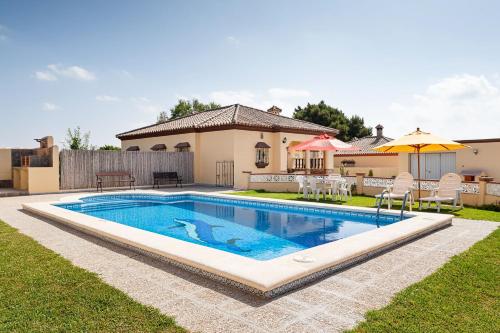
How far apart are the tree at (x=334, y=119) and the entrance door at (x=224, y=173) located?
30154 millimetres

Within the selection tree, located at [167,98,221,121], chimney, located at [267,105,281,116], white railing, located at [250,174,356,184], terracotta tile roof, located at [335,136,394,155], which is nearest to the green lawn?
white railing, located at [250,174,356,184]

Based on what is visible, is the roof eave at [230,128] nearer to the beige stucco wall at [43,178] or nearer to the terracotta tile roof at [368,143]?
the terracotta tile roof at [368,143]

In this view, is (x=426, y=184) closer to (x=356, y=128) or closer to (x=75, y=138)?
(x=75, y=138)

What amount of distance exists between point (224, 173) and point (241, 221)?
10.4m

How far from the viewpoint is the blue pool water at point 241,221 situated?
820cm

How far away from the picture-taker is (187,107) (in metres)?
63.5

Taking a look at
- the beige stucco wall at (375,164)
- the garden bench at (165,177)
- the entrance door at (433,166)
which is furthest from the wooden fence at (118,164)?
the entrance door at (433,166)

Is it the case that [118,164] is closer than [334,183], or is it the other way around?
[334,183]

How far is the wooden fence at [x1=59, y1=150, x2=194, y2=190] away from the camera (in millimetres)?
18406

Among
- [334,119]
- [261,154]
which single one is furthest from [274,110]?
[334,119]

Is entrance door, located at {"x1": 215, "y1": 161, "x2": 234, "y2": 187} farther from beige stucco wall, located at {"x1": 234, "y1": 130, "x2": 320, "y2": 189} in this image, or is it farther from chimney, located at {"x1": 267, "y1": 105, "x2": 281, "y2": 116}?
chimney, located at {"x1": 267, "y1": 105, "x2": 281, "y2": 116}

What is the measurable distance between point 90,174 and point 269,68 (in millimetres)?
11933

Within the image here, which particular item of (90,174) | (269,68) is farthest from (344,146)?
(90,174)

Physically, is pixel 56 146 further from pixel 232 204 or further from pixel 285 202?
pixel 285 202
